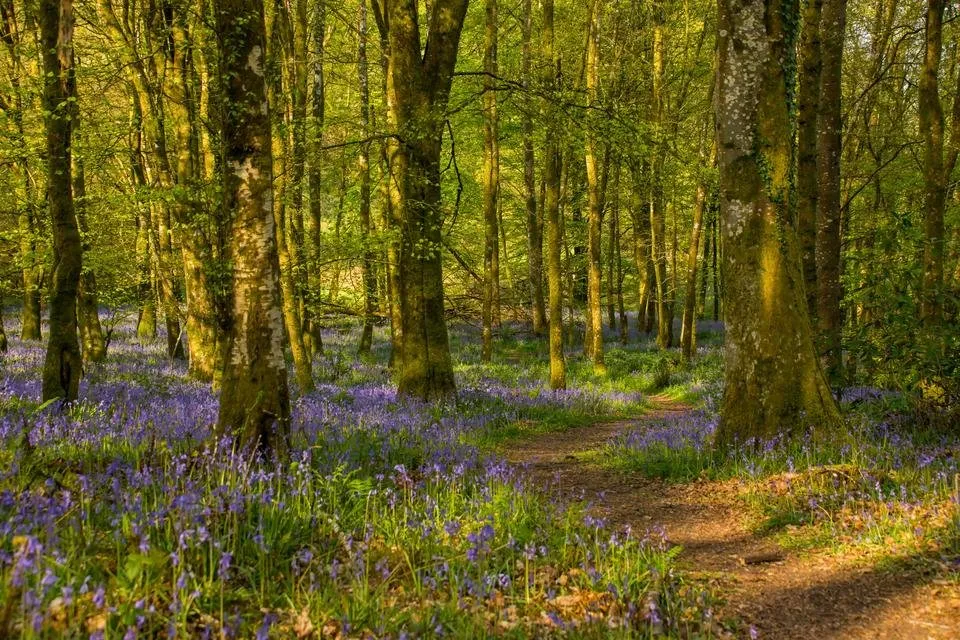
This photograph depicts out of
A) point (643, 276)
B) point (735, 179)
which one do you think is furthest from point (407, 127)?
point (643, 276)

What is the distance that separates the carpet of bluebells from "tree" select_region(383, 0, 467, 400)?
4.28m

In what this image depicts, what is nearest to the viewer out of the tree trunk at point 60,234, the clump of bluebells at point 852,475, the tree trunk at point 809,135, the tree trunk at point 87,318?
the clump of bluebells at point 852,475

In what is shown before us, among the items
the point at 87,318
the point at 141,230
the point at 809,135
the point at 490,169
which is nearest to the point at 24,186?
the point at 87,318

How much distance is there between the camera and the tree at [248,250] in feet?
16.9

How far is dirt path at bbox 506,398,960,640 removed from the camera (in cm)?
348

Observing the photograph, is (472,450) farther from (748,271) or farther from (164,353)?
(164,353)

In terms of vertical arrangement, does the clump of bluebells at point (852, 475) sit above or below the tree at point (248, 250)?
below

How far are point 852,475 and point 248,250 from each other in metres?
5.81

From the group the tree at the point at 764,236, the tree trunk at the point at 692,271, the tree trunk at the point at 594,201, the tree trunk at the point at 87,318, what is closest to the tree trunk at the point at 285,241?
the tree trunk at the point at 87,318

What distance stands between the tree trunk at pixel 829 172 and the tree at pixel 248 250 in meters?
8.67

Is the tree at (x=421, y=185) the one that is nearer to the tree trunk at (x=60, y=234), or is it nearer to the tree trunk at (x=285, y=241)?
the tree trunk at (x=285, y=241)

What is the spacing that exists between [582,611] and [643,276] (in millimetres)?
24587

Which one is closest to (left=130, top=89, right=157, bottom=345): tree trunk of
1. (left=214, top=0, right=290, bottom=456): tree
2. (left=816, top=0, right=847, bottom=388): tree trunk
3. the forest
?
the forest

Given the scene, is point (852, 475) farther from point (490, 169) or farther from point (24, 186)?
point (24, 186)
